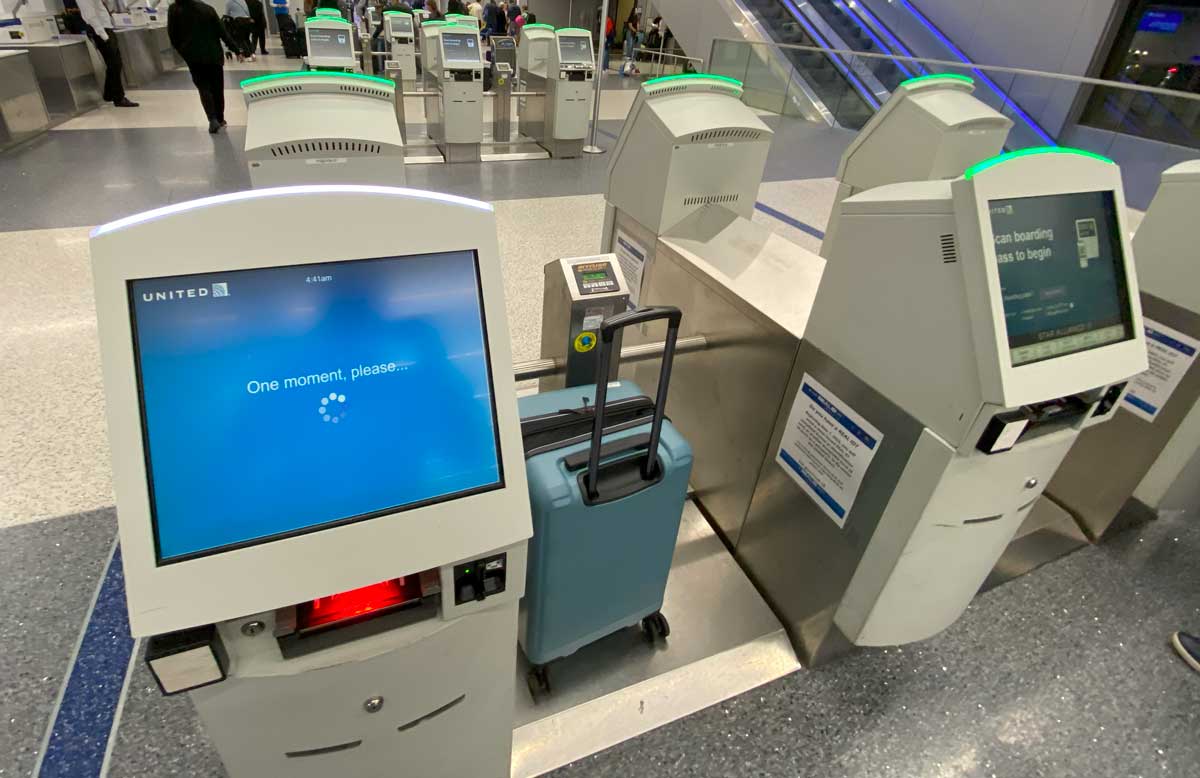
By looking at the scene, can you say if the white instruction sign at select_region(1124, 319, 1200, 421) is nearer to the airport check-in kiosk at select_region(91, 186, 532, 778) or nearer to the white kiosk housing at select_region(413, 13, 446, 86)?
the airport check-in kiosk at select_region(91, 186, 532, 778)

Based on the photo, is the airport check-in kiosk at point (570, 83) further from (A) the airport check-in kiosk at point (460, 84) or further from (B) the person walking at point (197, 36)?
(B) the person walking at point (197, 36)

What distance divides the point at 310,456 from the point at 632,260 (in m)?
1.71

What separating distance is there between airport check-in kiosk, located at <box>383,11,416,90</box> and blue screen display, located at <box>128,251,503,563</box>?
7.83m

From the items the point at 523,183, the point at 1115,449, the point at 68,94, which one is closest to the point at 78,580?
the point at 1115,449

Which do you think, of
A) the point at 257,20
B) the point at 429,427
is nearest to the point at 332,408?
the point at 429,427

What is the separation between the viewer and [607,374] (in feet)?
3.84

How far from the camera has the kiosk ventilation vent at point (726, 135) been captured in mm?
1985

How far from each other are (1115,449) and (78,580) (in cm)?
344

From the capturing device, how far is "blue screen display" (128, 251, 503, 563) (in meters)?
0.78

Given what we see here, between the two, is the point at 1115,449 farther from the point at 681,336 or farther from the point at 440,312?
the point at 440,312

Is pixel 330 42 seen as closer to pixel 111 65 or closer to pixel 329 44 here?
pixel 329 44

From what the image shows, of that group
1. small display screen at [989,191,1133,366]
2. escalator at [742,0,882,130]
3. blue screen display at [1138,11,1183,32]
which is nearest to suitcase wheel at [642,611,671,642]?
small display screen at [989,191,1133,366]

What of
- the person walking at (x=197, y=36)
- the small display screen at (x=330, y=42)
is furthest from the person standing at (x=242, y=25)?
the small display screen at (x=330, y=42)

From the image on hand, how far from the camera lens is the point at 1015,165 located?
3.65ft
